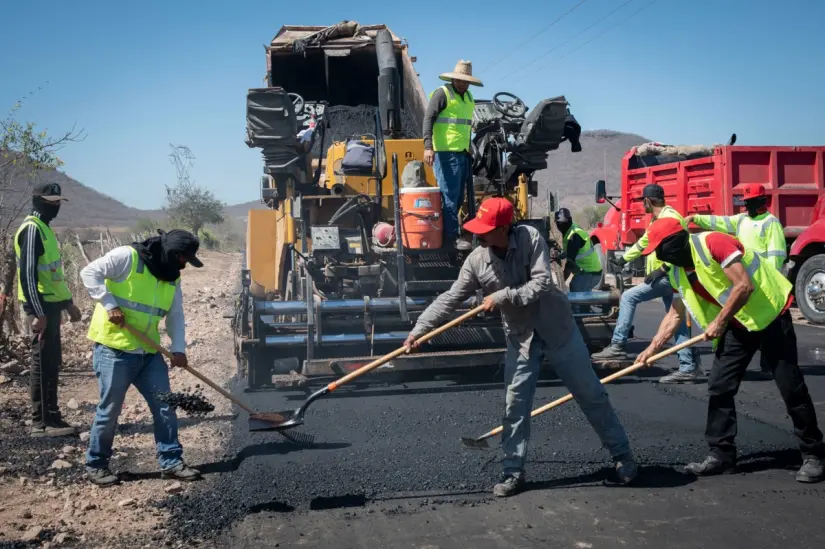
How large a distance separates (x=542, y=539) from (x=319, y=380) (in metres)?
4.18

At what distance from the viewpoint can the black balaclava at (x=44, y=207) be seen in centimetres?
616

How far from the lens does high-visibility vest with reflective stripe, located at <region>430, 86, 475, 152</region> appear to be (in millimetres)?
7398

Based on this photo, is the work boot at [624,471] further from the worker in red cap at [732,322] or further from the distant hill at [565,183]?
the distant hill at [565,183]

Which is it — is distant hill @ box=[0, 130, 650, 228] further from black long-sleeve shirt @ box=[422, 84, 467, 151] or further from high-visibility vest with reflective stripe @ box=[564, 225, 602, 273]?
black long-sleeve shirt @ box=[422, 84, 467, 151]

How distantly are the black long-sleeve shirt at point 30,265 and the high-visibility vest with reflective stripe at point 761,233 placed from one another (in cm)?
528

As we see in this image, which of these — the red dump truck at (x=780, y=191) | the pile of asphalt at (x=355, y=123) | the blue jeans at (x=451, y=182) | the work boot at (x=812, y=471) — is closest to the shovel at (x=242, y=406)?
the blue jeans at (x=451, y=182)

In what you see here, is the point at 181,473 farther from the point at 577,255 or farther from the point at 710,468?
the point at 577,255

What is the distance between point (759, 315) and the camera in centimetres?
457

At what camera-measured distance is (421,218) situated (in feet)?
24.2

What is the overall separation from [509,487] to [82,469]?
275 cm

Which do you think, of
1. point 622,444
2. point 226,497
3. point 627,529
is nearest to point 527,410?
point 622,444

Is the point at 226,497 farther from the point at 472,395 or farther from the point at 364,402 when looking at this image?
the point at 472,395

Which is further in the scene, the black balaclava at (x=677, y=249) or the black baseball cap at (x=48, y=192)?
the black baseball cap at (x=48, y=192)

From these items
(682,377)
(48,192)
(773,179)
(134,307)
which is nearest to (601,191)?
(773,179)
